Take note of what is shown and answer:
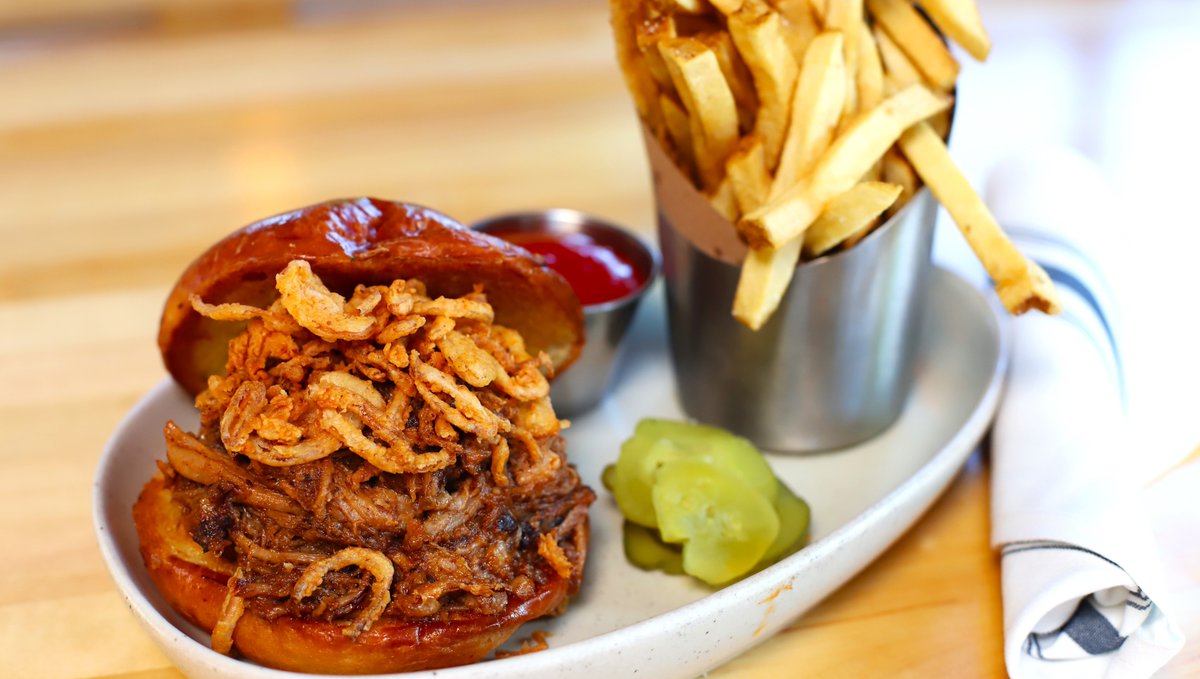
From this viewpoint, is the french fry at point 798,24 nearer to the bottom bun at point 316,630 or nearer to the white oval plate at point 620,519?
the white oval plate at point 620,519

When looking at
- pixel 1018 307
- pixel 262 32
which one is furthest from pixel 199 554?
pixel 262 32

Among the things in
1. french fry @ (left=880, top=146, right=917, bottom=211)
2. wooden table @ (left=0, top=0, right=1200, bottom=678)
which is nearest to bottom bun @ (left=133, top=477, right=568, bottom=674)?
wooden table @ (left=0, top=0, right=1200, bottom=678)

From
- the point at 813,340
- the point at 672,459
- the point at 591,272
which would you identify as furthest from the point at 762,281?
the point at 591,272

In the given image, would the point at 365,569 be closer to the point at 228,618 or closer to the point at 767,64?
the point at 228,618

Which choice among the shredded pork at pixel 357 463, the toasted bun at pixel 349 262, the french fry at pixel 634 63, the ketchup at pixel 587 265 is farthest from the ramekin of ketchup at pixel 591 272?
the shredded pork at pixel 357 463

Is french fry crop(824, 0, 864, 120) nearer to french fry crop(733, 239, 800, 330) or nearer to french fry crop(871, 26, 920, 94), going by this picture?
french fry crop(871, 26, 920, 94)

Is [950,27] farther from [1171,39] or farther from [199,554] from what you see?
[1171,39]
